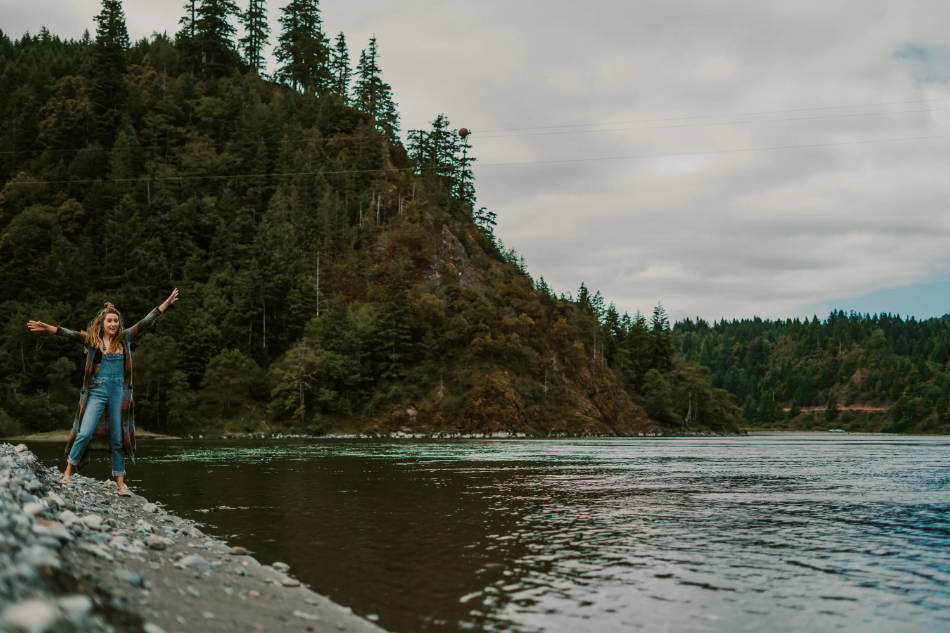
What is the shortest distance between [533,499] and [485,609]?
11.6 metres

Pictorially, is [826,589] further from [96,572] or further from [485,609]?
[96,572]

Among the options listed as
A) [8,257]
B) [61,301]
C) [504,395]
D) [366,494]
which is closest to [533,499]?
[366,494]

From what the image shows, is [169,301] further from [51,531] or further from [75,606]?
[75,606]

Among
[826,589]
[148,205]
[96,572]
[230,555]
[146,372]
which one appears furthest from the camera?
[148,205]

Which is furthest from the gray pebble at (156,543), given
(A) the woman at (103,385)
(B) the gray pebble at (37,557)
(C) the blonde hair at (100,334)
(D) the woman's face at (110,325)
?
(D) the woman's face at (110,325)

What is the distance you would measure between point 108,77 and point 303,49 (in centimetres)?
4317

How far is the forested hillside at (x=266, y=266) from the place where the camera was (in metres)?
91.6

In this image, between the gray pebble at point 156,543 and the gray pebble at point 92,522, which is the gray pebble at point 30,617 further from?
the gray pebble at point 92,522

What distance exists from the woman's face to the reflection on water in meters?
4.44

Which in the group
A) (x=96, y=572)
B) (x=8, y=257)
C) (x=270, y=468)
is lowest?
(x=270, y=468)

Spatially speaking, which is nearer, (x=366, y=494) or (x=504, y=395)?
(x=366, y=494)

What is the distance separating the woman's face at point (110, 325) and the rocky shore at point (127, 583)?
13.0 feet

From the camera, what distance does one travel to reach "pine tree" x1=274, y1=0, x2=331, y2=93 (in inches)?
6152

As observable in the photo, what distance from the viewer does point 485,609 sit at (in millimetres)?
8156
